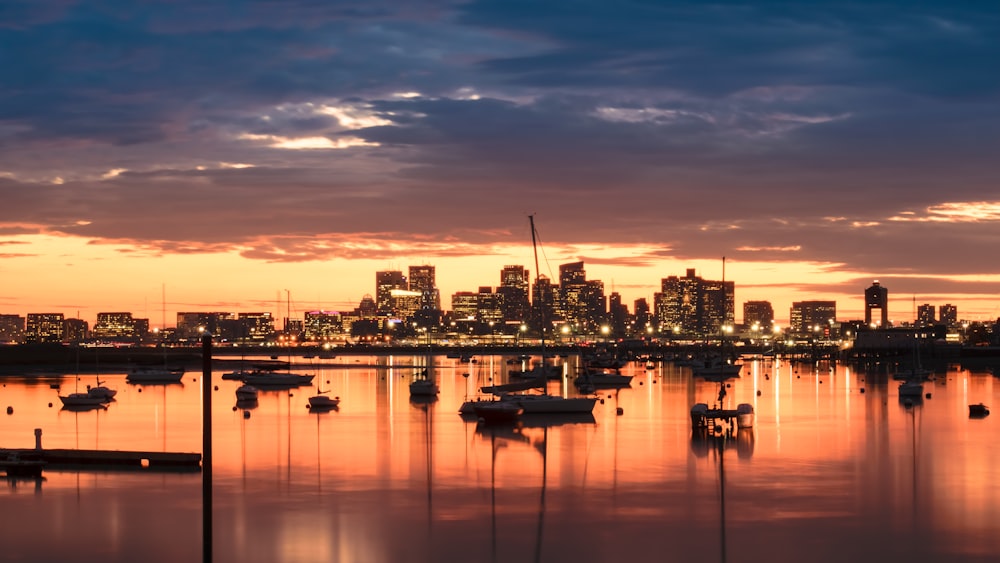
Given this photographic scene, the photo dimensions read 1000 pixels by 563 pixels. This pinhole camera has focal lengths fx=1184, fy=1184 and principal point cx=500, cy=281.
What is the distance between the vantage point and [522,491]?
4122 centimetres

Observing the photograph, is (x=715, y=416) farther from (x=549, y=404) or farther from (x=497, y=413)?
(x=549, y=404)

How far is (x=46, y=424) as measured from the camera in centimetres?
7006

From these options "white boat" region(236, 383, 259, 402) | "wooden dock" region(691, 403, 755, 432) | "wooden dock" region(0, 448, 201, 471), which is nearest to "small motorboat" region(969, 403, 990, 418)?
"wooden dock" region(691, 403, 755, 432)

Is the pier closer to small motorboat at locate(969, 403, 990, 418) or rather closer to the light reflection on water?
the light reflection on water

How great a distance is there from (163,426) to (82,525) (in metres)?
35.7

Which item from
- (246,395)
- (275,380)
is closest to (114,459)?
(246,395)

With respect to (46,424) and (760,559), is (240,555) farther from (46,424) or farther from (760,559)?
(46,424)

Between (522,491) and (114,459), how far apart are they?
Answer: 669 inches

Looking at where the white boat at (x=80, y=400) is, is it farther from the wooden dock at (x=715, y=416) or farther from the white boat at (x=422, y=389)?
the wooden dock at (x=715, y=416)

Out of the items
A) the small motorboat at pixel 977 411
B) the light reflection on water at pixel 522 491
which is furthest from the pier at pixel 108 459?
the small motorboat at pixel 977 411

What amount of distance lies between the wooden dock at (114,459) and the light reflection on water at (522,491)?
1.36m

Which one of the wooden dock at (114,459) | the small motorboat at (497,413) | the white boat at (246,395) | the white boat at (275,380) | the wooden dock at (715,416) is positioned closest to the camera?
the wooden dock at (114,459)

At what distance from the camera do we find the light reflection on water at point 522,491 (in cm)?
3111

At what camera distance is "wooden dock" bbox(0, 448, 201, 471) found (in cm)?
4591
